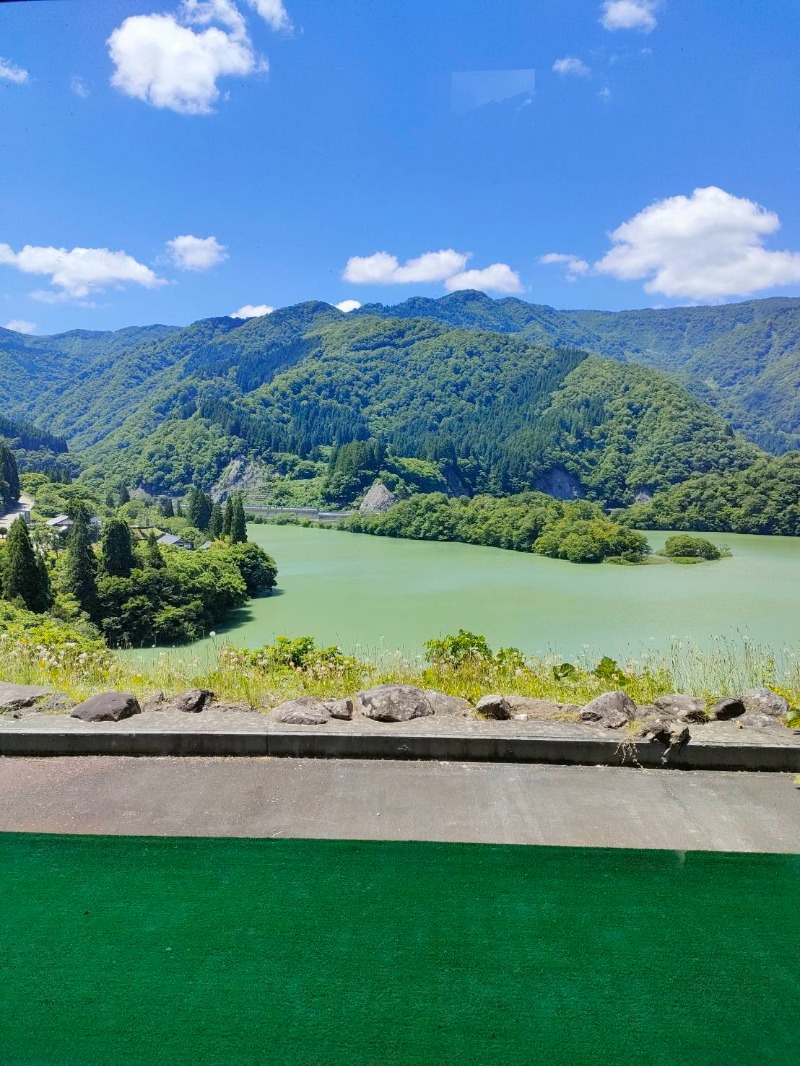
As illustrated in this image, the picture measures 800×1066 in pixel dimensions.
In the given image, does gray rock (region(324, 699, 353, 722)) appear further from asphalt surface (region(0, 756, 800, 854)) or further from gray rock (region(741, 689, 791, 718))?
gray rock (region(741, 689, 791, 718))

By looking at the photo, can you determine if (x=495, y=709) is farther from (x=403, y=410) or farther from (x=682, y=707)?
(x=403, y=410)

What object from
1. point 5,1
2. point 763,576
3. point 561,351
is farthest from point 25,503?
point 561,351

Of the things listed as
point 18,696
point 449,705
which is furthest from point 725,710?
point 18,696

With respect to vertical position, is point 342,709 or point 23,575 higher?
point 342,709

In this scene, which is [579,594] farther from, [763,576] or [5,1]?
[5,1]

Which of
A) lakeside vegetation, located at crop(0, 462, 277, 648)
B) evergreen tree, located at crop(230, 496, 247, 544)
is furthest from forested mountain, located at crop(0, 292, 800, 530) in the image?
lakeside vegetation, located at crop(0, 462, 277, 648)

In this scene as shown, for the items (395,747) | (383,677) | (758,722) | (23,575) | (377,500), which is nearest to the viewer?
(395,747)
